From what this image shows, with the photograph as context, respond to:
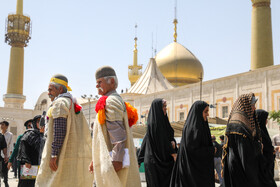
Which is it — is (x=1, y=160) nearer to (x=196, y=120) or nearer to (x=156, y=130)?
(x=156, y=130)

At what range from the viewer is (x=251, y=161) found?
473 centimetres

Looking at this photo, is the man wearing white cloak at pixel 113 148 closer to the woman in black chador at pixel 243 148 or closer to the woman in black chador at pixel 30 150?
the woman in black chador at pixel 243 148

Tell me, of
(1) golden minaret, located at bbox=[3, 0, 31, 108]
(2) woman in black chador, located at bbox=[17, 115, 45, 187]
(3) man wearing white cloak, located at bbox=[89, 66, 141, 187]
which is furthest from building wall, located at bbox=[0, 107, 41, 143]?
(3) man wearing white cloak, located at bbox=[89, 66, 141, 187]

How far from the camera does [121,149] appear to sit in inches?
156

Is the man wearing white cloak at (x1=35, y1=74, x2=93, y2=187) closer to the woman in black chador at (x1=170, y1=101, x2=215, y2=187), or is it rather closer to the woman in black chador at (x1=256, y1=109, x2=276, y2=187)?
the woman in black chador at (x1=170, y1=101, x2=215, y2=187)

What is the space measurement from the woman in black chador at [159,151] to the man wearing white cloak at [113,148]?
1662 millimetres

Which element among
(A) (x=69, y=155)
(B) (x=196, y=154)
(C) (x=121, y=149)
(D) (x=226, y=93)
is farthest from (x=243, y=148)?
(D) (x=226, y=93)

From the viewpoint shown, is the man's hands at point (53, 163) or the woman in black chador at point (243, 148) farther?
the woman in black chador at point (243, 148)

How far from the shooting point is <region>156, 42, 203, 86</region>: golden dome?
4380 centimetres

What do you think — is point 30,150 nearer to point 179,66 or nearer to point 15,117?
point 15,117

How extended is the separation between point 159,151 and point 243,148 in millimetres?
1471

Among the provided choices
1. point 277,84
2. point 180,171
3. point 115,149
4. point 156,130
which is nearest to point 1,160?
point 156,130

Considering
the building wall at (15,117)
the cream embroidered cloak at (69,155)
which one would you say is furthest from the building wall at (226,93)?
the cream embroidered cloak at (69,155)

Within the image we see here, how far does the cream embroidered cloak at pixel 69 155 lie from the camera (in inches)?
175
